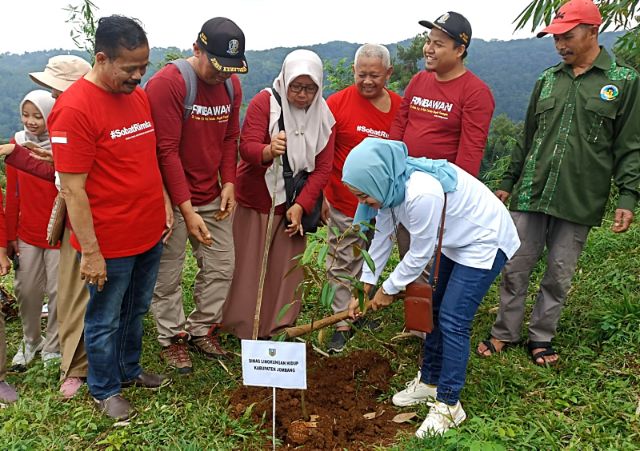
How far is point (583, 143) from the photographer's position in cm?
304

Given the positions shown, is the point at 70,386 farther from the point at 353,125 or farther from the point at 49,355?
the point at 353,125

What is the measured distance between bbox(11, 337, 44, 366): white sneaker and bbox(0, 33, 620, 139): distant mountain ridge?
4121 cm

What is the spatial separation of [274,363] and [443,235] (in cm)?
97

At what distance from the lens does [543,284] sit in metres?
3.34

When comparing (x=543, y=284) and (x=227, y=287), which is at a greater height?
(x=543, y=284)

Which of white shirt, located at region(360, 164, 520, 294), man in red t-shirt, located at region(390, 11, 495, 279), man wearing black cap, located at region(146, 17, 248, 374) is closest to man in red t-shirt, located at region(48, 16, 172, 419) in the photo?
man wearing black cap, located at region(146, 17, 248, 374)

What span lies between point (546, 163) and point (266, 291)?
193 cm

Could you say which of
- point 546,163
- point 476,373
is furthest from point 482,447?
point 546,163

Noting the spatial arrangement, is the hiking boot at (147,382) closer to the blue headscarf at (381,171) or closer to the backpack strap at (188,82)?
the backpack strap at (188,82)

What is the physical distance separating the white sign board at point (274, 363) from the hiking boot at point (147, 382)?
36.2 inches

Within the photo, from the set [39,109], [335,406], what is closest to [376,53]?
[39,109]

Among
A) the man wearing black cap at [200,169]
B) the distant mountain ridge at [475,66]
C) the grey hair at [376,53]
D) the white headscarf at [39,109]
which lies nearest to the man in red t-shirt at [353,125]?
the grey hair at [376,53]

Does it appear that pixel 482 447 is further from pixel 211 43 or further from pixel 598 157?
pixel 211 43

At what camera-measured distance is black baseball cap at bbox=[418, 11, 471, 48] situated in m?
3.05
